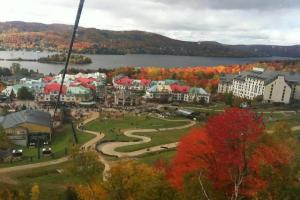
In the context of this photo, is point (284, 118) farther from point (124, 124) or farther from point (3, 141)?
point (3, 141)

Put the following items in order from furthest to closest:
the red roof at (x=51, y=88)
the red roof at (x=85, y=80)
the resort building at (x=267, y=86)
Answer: the red roof at (x=85, y=80), the red roof at (x=51, y=88), the resort building at (x=267, y=86)

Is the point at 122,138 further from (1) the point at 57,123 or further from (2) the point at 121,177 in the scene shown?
(2) the point at 121,177

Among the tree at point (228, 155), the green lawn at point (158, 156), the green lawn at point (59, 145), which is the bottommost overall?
the green lawn at point (59, 145)

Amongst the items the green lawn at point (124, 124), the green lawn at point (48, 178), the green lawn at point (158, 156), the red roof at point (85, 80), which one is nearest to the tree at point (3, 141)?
the green lawn at point (48, 178)

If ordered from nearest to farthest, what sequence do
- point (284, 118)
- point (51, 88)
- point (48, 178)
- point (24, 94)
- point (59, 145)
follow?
1. point (48, 178)
2. point (59, 145)
3. point (284, 118)
4. point (24, 94)
5. point (51, 88)

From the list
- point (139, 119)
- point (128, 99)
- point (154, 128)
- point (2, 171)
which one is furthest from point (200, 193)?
point (128, 99)

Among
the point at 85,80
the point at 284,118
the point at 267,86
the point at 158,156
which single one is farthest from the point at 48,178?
the point at 85,80

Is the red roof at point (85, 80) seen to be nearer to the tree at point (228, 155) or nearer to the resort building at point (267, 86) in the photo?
the resort building at point (267, 86)

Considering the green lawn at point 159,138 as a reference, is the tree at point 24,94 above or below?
below
